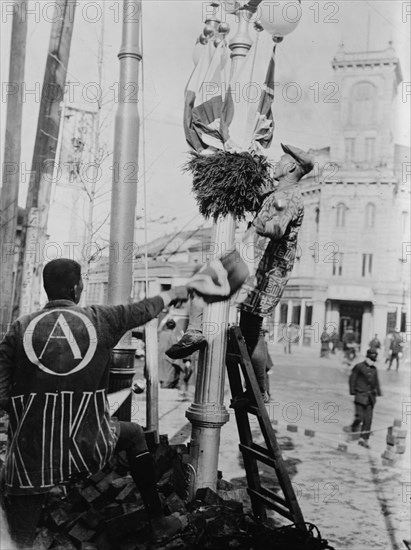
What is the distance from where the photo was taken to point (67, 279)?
314 cm

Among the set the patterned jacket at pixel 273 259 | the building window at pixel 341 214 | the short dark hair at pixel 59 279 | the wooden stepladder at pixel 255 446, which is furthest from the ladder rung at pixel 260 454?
the building window at pixel 341 214

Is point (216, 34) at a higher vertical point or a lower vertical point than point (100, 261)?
higher

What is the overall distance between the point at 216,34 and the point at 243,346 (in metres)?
2.34

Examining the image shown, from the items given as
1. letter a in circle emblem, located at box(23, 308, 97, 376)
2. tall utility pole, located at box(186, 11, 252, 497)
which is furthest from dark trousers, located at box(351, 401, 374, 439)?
letter a in circle emblem, located at box(23, 308, 97, 376)

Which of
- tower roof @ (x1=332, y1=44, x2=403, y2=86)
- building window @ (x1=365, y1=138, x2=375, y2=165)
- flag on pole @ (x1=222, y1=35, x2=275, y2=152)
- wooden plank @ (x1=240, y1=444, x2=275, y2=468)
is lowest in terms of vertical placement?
wooden plank @ (x1=240, y1=444, x2=275, y2=468)

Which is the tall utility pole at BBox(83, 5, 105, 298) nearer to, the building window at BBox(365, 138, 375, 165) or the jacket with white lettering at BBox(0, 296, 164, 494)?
the jacket with white lettering at BBox(0, 296, 164, 494)

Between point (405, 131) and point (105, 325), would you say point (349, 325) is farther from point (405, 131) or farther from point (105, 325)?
point (105, 325)

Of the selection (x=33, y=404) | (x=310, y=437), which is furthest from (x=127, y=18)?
(x=310, y=437)

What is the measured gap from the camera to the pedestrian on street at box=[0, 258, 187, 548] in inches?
119

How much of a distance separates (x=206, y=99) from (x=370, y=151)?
3862cm

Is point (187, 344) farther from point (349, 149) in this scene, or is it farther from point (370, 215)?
point (349, 149)

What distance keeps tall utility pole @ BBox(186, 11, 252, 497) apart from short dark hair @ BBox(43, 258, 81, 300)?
64.3 inches

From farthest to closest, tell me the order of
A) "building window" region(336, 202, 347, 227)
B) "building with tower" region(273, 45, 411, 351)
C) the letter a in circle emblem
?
"building window" region(336, 202, 347, 227) → "building with tower" region(273, 45, 411, 351) → the letter a in circle emblem

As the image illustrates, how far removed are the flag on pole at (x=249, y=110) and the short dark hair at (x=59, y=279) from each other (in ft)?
6.22
